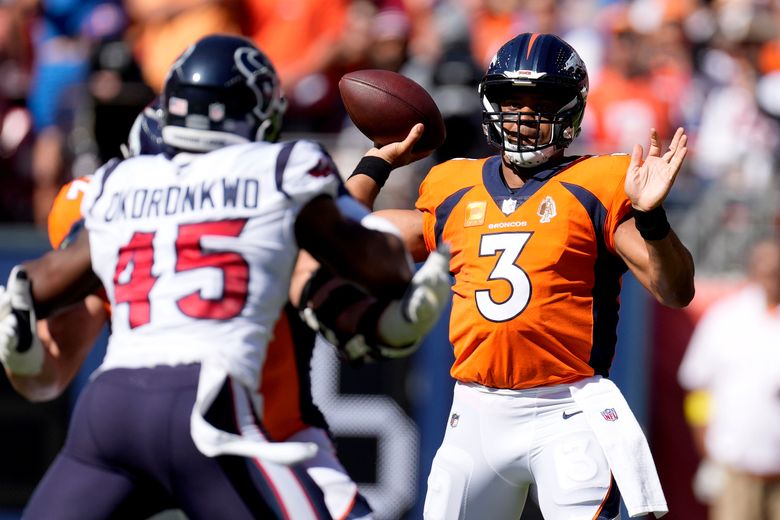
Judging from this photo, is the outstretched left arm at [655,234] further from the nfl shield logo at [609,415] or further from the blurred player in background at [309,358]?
the blurred player in background at [309,358]

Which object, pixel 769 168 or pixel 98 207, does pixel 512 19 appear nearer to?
pixel 769 168

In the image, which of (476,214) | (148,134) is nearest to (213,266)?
(148,134)

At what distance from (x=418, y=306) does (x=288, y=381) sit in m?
0.42

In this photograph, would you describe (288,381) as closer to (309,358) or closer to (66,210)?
(309,358)

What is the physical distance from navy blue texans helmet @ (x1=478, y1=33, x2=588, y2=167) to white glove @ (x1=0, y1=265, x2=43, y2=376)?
1504mm

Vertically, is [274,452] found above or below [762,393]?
above

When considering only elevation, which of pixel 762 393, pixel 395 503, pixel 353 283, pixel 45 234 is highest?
pixel 353 283

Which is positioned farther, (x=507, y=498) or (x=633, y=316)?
(x=633, y=316)

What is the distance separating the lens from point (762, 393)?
7.36 m

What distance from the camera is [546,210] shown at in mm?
4031

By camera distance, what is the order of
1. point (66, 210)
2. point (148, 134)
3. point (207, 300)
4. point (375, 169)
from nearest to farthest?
1. point (207, 300)
2. point (375, 169)
3. point (148, 134)
4. point (66, 210)

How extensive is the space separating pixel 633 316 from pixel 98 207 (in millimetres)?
4723

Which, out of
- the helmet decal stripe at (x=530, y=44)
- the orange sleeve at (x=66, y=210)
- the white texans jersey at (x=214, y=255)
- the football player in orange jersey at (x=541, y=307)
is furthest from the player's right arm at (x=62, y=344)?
the helmet decal stripe at (x=530, y=44)

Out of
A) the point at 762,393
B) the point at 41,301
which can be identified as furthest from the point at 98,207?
the point at 762,393
